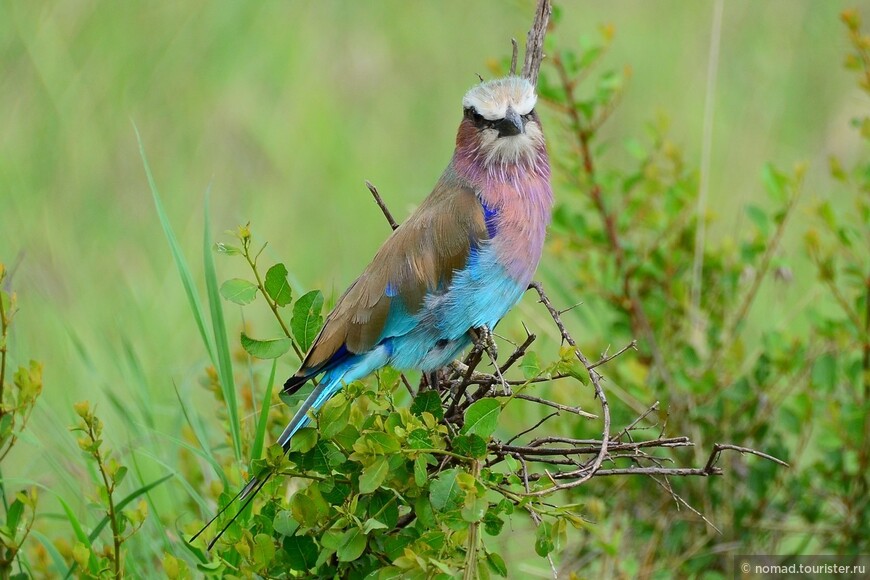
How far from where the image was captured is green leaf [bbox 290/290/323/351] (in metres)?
2.18

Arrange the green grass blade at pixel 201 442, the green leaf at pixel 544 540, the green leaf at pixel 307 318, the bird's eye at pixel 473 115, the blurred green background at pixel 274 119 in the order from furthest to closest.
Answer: the blurred green background at pixel 274 119, the bird's eye at pixel 473 115, the green grass blade at pixel 201 442, the green leaf at pixel 307 318, the green leaf at pixel 544 540

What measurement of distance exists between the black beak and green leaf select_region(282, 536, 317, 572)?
99cm

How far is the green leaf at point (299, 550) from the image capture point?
2.10m

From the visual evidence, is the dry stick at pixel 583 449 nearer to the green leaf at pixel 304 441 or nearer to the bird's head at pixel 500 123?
the green leaf at pixel 304 441

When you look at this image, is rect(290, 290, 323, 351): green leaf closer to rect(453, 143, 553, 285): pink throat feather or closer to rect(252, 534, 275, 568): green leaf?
rect(252, 534, 275, 568): green leaf

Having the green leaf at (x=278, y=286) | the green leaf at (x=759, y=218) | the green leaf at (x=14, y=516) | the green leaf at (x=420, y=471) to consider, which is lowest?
the green leaf at (x=759, y=218)

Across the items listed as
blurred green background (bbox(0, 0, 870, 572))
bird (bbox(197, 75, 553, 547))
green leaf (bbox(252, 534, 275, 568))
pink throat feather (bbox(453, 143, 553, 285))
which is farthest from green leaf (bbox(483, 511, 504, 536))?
blurred green background (bbox(0, 0, 870, 572))

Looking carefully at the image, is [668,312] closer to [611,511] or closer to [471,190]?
[611,511]

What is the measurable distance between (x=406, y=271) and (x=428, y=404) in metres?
0.51

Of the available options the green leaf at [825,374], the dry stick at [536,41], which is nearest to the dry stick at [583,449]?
the dry stick at [536,41]

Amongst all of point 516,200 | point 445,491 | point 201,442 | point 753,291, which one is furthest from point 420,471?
point 753,291

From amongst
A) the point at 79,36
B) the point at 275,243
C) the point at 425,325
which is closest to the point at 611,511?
the point at 425,325

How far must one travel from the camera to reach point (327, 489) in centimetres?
207

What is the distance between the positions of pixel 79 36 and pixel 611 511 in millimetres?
3343
